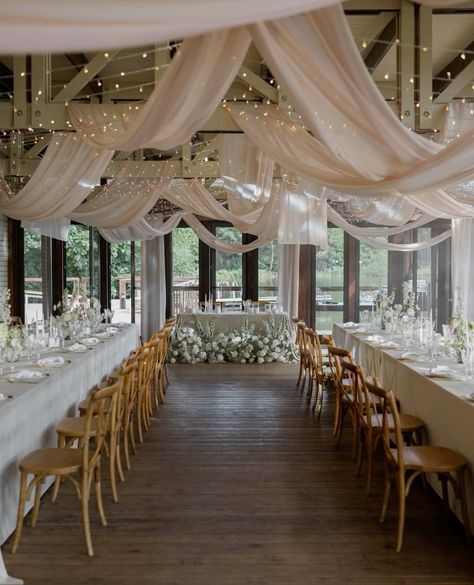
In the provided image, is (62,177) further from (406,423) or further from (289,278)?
(289,278)

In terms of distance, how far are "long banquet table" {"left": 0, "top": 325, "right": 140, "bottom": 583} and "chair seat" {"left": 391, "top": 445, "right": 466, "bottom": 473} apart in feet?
7.98

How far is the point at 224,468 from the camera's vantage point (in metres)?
5.14

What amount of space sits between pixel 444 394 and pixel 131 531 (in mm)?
2342

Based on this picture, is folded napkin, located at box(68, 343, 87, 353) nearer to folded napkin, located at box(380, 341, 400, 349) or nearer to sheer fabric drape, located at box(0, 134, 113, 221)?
sheer fabric drape, located at box(0, 134, 113, 221)

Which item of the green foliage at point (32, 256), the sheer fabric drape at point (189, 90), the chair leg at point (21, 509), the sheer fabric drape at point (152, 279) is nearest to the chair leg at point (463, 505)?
the chair leg at point (21, 509)

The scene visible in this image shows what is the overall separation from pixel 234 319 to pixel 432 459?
7.34 meters

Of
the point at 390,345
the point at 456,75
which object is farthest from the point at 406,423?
the point at 456,75

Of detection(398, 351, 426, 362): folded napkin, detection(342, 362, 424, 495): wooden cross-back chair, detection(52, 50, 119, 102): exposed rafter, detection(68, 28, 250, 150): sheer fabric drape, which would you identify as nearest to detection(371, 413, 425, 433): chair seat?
detection(342, 362, 424, 495): wooden cross-back chair

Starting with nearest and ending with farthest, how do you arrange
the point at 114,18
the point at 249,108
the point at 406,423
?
the point at 114,18
the point at 406,423
the point at 249,108

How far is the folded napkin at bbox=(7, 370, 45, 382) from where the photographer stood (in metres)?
4.62

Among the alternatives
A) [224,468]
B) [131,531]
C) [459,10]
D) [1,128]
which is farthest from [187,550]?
[459,10]

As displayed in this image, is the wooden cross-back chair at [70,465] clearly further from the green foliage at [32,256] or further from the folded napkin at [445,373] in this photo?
the green foliage at [32,256]

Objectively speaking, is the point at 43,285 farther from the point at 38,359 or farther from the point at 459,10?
the point at 459,10

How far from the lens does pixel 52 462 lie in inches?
147
